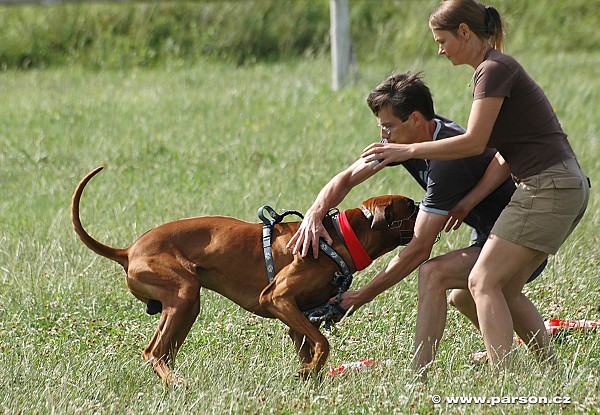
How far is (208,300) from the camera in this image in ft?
20.2

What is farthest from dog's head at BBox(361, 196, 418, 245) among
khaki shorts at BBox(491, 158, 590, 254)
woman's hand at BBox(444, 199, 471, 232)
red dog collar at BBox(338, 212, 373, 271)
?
khaki shorts at BBox(491, 158, 590, 254)

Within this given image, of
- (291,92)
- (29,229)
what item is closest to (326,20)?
(291,92)

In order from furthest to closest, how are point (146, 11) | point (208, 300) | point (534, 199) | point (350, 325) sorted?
1. point (146, 11)
2. point (208, 300)
3. point (350, 325)
4. point (534, 199)

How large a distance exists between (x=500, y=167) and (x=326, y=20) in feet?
44.4

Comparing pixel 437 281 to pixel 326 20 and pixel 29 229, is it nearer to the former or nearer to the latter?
pixel 29 229

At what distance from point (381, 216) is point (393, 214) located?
0.09 meters

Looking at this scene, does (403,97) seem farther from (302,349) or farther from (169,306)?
(169,306)

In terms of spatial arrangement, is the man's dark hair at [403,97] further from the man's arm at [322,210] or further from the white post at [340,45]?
the white post at [340,45]

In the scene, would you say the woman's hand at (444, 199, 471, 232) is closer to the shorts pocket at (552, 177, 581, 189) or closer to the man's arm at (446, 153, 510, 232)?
the man's arm at (446, 153, 510, 232)

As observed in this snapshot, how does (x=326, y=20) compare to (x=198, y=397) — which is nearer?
(x=198, y=397)

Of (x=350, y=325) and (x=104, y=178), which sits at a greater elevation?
(x=350, y=325)

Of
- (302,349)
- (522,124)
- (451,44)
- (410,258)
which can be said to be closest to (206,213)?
(302,349)

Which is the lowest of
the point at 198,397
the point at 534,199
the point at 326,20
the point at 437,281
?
the point at 326,20

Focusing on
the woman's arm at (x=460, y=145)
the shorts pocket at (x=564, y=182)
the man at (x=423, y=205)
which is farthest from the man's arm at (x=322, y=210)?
the shorts pocket at (x=564, y=182)
